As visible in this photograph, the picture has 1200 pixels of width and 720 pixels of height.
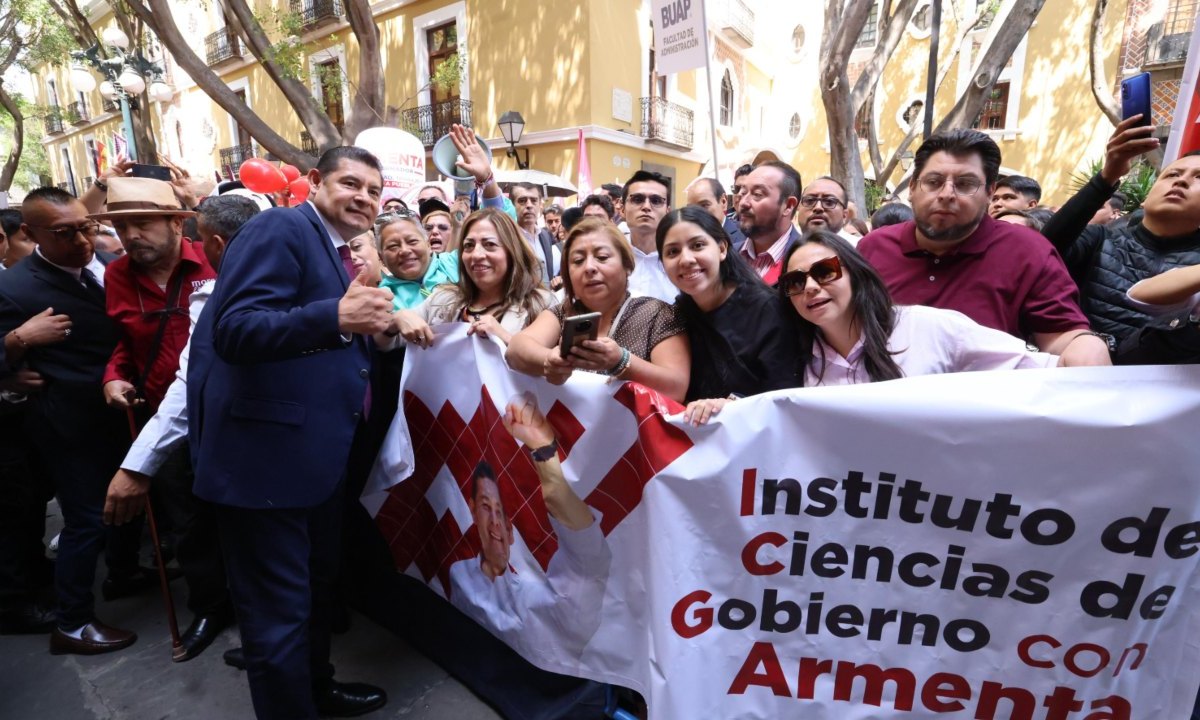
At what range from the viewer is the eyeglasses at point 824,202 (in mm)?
3686

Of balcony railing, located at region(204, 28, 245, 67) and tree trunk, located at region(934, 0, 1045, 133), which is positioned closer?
tree trunk, located at region(934, 0, 1045, 133)

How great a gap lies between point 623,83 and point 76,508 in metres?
14.7

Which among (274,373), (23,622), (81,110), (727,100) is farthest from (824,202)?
(81,110)

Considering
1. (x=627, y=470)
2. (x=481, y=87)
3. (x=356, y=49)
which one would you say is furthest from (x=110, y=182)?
(x=356, y=49)

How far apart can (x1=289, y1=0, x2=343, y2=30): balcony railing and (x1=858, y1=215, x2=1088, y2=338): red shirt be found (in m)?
18.5

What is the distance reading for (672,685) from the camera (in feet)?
5.94

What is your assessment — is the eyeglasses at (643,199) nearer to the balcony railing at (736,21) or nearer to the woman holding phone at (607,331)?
the woman holding phone at (607,331)

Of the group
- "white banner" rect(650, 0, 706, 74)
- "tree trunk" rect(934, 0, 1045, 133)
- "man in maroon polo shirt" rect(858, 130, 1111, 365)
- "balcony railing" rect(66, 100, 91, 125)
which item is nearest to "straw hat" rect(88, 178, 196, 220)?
"man in maroon polo shirt" rect(858, 130, 1111, 365)

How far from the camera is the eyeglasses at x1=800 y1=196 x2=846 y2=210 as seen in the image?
369 centimetres

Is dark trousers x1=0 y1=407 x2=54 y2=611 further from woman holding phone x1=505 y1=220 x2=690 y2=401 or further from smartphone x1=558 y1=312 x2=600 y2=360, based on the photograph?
smartphone x1=558 y1=312 x2=600 y2=360

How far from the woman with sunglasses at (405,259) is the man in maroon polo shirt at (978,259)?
2.47 metres

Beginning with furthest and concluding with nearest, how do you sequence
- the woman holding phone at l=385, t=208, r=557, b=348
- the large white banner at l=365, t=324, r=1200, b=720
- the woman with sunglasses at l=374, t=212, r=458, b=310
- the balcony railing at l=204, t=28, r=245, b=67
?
the balcony railing at l=204, t=28, r=245, b=67 → the woman with sunglasses at l=374, t=212, r=458, b=310 → the woman holding phone at l=385, t=208, r=557, b=348 → the large white banner at l=365, t=324, r=1200, b=720

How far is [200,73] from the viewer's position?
10.1m

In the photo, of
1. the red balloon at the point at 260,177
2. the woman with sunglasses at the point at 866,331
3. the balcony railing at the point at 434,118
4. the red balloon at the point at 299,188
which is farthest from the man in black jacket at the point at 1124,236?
the balcony railing at the point at 434,118
